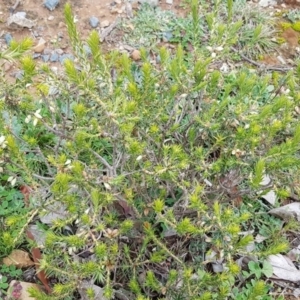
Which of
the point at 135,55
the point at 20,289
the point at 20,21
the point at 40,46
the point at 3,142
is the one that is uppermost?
the point at 3,142

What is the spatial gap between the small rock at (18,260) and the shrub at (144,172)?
0.55 ft

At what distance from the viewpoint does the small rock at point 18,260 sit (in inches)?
109

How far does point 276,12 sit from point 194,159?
2.18 metres

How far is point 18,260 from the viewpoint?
2.78m

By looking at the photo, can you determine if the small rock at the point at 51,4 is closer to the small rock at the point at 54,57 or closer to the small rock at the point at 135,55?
the small rock at the point at 54,57

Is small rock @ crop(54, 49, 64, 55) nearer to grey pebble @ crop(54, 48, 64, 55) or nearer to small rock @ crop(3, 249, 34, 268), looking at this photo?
grey pebble @ crop(54, 48, 64, 55)

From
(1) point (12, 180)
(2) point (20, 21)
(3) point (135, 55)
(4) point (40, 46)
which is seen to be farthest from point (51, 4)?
(1) point (12, 180)

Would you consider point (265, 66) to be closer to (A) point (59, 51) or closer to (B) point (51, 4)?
(A) point (59, 51)

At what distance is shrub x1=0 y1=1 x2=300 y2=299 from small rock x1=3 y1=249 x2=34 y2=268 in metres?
0.17

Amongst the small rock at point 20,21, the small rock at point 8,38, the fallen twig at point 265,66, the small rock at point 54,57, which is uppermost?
the small rock at point 20,21

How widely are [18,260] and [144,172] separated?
916mm

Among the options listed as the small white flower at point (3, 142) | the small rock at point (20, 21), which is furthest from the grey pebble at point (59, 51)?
the small white flower at point (3, 142)

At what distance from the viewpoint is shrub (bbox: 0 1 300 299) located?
2193 millimetres

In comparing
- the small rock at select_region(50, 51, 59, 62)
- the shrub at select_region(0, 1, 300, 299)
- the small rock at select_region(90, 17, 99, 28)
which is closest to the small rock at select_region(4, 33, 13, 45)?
the small rock at select_region(50, 51, 59, 62)
